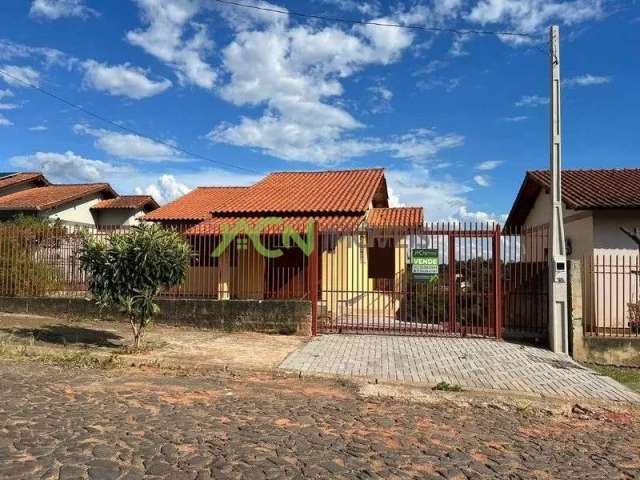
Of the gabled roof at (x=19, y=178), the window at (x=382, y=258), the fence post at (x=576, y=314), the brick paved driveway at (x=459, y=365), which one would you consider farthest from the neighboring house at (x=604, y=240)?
the gabled roof at (x=19, y=178)

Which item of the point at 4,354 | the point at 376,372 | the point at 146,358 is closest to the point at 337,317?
the point at 376,372

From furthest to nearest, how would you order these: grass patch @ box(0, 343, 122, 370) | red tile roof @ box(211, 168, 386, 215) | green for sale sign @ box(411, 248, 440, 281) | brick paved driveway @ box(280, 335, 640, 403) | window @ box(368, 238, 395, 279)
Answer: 1. red tile roof @ box(211, 168, 386, 215)
2. window @ box(368, 238, 395, 279)
3. green for sale sign @ box(411, 248, 440, 281)
4. grass patch @ box(0, 343, 122, 370)
5. brick paved driveway @ box(280, 335, 640, 403)

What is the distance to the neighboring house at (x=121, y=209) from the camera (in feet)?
100

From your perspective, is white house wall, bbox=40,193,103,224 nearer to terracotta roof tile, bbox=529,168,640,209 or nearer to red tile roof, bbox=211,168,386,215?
red tile roof, bbox=211,168,386,215

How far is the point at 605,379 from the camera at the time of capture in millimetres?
8828

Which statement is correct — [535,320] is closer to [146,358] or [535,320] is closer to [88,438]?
[146,358]

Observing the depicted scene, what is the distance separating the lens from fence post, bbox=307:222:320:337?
1191 cm

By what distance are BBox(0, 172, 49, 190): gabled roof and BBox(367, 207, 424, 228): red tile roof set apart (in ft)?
68.1

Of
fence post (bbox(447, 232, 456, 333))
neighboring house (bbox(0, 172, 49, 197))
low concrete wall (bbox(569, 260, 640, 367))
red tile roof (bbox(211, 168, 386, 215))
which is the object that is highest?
neighboring house (bbox(0, 172, 49, 197))

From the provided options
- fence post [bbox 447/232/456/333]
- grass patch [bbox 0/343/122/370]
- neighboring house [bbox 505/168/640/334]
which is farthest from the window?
grass patch [bbox 0/343/122/370]

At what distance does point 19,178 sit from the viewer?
30.0 m

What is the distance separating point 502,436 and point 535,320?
6.54 metres

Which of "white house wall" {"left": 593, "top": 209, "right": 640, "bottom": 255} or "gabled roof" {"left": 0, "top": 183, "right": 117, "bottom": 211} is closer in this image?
"white house wall" {"left": 593, "top": 209, "right": 640, "bottom": 255}

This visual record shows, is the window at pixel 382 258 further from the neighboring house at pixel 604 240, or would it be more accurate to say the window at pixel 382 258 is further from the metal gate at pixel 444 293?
the neighboring house at pixel 604 240
